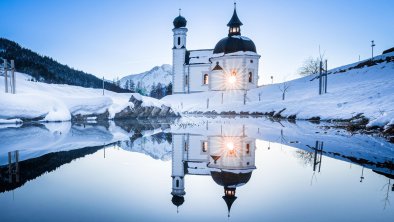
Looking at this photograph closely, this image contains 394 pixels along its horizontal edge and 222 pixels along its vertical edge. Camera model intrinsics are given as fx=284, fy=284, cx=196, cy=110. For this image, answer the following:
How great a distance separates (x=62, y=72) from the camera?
104 meters

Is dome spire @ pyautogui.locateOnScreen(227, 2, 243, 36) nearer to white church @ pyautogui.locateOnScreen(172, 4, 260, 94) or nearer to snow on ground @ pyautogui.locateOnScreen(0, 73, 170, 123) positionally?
white church @ pyautogui.locateOnScreen(172, 4, 260, 94)

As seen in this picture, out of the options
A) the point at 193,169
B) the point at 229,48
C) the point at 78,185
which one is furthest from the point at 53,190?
the point at 229,48

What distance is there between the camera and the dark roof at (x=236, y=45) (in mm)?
55513

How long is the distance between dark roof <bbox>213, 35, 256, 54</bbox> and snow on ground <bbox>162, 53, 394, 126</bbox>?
8.43 m

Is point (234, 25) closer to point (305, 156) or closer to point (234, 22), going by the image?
point (234, 22)

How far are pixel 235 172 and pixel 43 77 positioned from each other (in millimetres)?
89505

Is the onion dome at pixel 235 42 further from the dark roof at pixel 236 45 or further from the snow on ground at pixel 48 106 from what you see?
the snow on ground at pixel 48 106

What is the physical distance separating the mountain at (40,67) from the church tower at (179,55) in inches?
1523

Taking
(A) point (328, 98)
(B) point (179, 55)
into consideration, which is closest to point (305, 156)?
(A) point (328, 98)

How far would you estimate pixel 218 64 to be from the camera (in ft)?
187

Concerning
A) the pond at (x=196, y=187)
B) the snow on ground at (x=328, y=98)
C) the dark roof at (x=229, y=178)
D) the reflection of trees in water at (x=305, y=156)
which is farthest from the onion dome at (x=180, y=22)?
the dark roof at (x=229, y=178)

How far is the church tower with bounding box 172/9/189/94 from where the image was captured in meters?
62.8

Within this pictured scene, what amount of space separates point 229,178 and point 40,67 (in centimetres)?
9364

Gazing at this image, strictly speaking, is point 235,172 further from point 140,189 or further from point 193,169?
point 140,189
